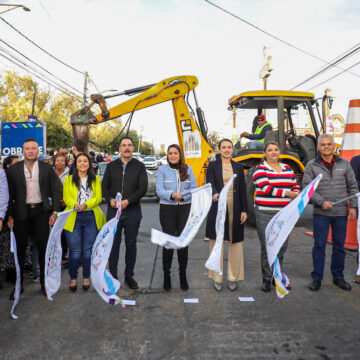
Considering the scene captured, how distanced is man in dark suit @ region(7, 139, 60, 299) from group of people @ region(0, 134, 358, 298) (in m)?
0.01

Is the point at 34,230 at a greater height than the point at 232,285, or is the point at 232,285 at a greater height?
the point at 34,230

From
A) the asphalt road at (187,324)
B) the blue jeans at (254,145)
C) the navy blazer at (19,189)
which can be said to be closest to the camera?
the asphalt road at (187,324)

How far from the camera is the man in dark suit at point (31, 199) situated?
12.4 feet

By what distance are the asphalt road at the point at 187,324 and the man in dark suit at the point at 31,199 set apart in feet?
2.27

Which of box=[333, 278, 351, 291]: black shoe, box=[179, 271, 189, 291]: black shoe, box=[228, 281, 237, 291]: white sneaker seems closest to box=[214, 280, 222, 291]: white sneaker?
box=[228, 281, 237, 291]: white sneaker

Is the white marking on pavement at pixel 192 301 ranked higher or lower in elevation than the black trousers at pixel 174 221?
lower

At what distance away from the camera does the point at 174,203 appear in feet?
13.1

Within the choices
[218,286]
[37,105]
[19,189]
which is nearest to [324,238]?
[218,286]

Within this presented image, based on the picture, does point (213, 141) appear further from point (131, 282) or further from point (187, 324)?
point (187, 324)

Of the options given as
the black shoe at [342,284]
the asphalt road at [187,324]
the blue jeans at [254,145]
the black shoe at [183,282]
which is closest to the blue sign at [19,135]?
the asphalt road at [187,324]

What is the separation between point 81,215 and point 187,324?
1.81 metres

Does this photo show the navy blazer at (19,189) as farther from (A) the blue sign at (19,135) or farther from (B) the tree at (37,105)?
(B) the tree at (37,105)

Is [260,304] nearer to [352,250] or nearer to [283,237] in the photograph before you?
[283,237]

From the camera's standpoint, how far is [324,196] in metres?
4.04
